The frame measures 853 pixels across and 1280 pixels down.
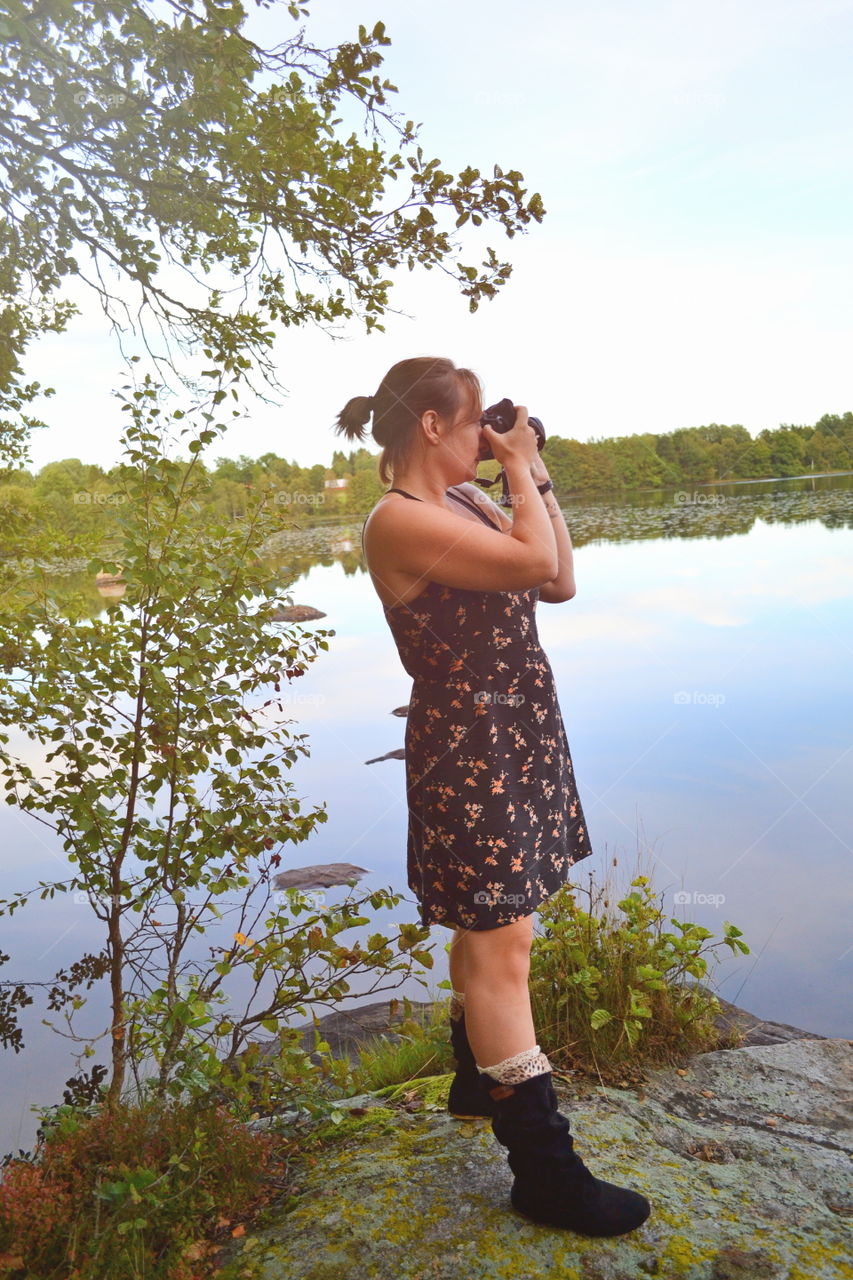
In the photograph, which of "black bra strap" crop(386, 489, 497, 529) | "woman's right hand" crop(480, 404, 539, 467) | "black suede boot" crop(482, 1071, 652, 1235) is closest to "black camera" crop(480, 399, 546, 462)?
"woman's right hand" crop(480, 404, 539, 467)

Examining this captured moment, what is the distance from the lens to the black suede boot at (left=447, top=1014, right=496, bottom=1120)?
237 cm

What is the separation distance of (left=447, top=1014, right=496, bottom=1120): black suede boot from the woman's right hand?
57.9 inches

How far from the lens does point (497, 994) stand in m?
1.90

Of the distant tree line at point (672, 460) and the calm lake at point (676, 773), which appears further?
the distant tree line at point (672, 460)

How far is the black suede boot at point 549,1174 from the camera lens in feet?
6.01

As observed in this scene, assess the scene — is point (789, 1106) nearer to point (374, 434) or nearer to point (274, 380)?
point (374, 434)

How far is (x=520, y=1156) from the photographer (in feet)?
6.11

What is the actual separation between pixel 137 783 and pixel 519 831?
1353 mm

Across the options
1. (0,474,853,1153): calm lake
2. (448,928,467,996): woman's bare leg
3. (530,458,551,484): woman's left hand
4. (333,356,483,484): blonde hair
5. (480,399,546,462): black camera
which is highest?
(333,356,483,484): blonde hair

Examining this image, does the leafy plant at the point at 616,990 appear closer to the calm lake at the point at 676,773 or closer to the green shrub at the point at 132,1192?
the calm lake at the point at 676,773

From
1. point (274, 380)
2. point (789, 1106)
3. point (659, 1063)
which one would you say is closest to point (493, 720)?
point (659, 1063)

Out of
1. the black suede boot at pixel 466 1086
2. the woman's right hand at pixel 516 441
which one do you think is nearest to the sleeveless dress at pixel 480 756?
the woman's right hand at pixel 516 441

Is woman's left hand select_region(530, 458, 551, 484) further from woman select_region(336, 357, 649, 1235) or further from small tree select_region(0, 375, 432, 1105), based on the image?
small tree select_region(0, 375, 432, 1105)

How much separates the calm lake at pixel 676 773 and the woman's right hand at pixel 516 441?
3.45 ft
